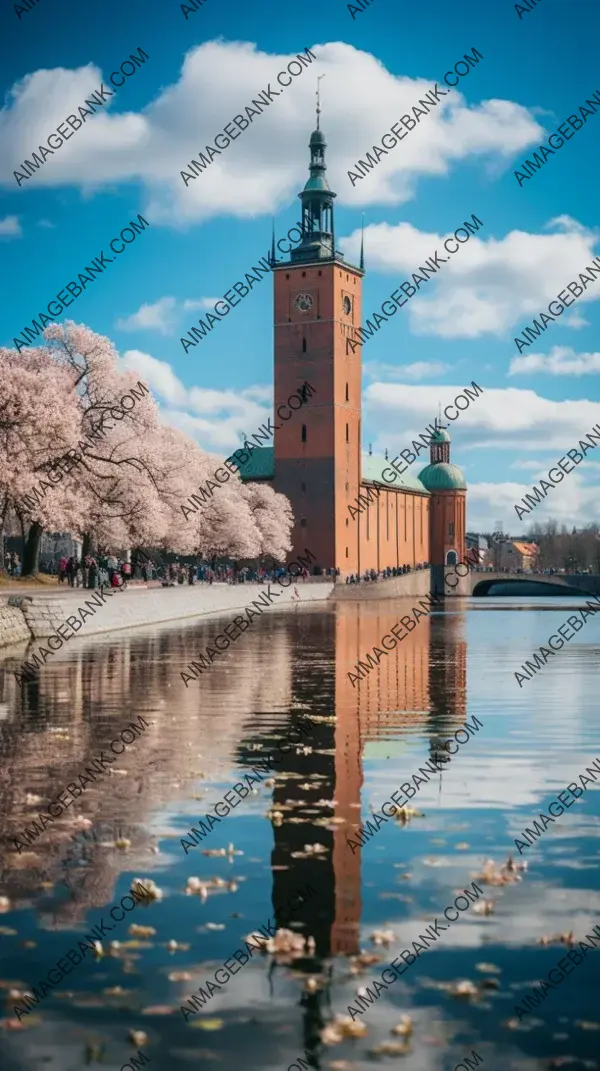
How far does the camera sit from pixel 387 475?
13562 centimetres

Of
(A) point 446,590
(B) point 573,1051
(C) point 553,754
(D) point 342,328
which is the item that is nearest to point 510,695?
(C) point 553,754

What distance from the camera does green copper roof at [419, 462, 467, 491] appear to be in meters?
157

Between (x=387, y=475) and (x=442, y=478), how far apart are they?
2338cm

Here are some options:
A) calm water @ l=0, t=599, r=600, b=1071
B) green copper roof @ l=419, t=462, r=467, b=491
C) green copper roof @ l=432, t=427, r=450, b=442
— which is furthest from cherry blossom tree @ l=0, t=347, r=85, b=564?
green copper roof @ l=432, t=427, r=450, b=442

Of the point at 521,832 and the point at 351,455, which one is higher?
the point at 351,455

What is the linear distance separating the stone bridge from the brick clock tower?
38627 millimetres

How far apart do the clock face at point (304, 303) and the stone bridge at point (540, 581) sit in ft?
155

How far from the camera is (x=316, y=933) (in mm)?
6402

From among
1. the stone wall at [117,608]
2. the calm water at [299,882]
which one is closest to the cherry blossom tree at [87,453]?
the stone wall at [117,608]

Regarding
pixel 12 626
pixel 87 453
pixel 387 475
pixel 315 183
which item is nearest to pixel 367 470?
pixel 387 475

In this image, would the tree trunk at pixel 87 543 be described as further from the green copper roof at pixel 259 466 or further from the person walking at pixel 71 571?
the green copper roof at pixel 259 466

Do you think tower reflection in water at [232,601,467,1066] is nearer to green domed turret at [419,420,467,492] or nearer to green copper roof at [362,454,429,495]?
green copper roof at [362,454,429,495]

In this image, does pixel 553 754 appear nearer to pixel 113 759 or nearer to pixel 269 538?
pixel 113 759

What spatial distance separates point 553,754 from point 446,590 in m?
136
